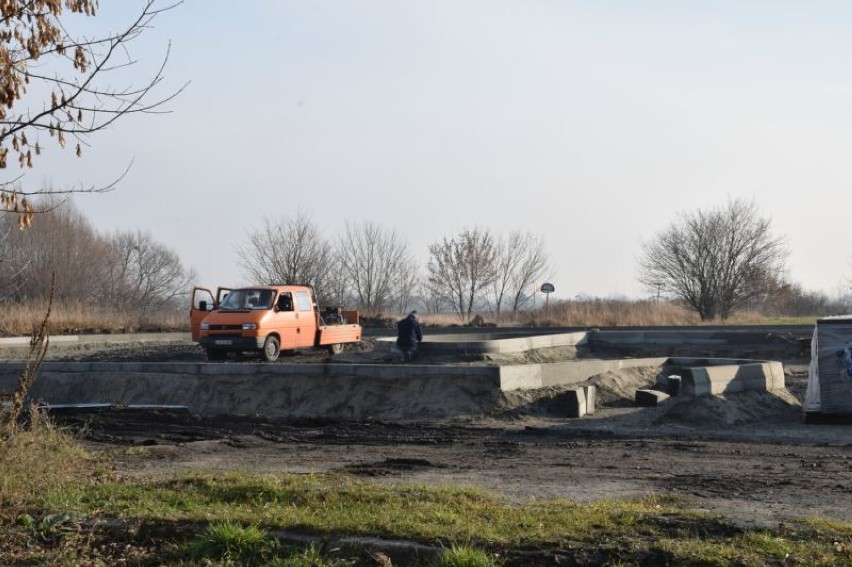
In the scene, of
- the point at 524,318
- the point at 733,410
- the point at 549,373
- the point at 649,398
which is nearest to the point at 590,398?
the point at 549,373

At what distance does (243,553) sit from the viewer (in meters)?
7.45

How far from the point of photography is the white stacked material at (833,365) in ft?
56.2

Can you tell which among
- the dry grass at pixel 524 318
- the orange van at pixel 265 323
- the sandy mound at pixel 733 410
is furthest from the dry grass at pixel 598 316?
the sandy mound at pixel 733 410

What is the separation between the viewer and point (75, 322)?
145 ft

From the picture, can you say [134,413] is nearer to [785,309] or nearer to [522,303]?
[522,303]

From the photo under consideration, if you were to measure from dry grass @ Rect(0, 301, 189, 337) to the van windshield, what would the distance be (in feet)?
48.4

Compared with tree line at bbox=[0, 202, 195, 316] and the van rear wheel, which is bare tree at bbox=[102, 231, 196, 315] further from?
the van rear wheel

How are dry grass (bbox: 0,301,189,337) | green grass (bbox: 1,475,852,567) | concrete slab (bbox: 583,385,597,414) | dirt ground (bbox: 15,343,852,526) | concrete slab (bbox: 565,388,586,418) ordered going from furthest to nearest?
dry grass (bbox: 0,301,189,337)
concrete slab (bbox: 583,385,597,414)
concrete slab (bbox: 565,388,586,418)
dirt ground (bbox: 15,343,852,526)
green grass (bbox: 1,475,852,567)

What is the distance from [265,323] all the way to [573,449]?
1310 centimetres

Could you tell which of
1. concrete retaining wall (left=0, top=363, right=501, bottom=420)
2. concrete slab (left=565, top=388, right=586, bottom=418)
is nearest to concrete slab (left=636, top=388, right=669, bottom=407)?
concrete slab (left=565, top=388, right=586, bottom=418)

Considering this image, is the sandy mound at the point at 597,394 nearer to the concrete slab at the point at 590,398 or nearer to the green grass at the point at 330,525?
the concrete slab at the point at 590,398

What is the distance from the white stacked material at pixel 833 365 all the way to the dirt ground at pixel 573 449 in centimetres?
41

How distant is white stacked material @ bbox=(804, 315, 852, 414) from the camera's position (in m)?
17.1

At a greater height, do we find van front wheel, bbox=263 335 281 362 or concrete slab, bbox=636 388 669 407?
van front wheel, bbox=263 335 281 362
